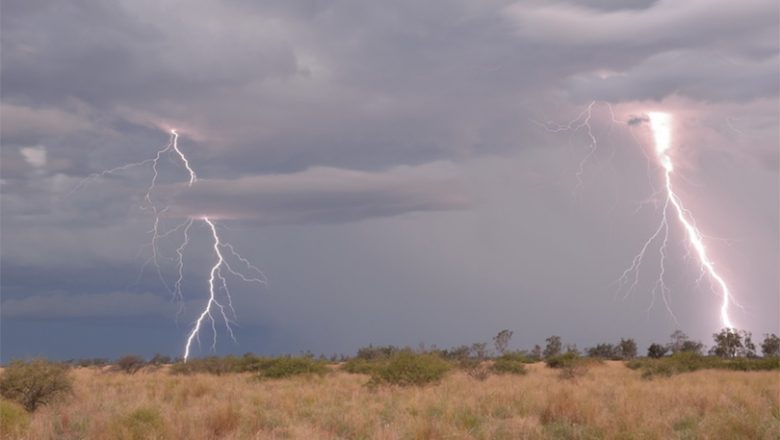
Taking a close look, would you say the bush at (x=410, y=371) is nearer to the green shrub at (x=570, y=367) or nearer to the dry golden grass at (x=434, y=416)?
the dry golden grass at (x=434, y=416)

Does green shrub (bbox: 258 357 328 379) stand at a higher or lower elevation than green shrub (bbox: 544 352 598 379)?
higher

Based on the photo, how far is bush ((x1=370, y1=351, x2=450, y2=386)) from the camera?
80.1ft

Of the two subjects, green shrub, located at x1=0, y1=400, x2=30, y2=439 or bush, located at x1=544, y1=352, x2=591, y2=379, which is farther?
bush, located at x1=544, y1=352, x2=591, y2=379

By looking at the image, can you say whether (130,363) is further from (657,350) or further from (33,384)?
(657,350)

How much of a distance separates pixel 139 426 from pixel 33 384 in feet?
31.0

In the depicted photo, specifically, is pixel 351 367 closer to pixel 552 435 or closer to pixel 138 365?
pixel 138 365

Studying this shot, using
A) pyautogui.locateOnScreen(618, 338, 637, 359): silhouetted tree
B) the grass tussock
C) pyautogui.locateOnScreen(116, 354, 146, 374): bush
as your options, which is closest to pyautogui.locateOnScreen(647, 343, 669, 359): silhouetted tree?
pyautogui.locateOnScreen(618, 338, 637, 359): silhouetted tree

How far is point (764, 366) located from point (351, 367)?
25.9 metres

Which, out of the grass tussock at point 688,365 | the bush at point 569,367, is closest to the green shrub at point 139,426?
the bush at point 569,367

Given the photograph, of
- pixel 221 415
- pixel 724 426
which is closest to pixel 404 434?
pixel 221 415

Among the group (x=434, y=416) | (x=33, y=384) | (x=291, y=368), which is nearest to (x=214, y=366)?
(x=291, y=368)

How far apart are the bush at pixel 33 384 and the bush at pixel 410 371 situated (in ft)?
33.0

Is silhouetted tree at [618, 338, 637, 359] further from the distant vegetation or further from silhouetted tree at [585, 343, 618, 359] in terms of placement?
the distant vegetation

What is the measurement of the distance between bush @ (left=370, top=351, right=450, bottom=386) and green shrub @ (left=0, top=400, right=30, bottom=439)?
41.6 feet
